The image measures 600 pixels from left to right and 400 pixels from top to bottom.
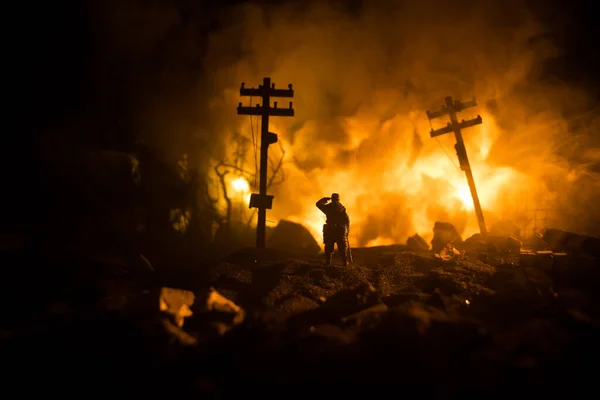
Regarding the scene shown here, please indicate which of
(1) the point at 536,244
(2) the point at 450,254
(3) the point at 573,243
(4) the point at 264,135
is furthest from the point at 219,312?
(1) the point at 536,244

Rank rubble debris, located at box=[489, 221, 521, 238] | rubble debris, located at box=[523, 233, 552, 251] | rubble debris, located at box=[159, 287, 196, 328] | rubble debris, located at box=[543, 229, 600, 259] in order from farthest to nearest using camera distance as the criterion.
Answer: rubble debris, located at box=[489, 221, 521, 238] < rubble debris, located at box=[523, 233, 552, 251] < rubble debris, located at box=[543, 229, 600, 259] < rubble debris, located at box=[159, 287, 196, 328]

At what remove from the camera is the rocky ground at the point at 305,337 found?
4320mm

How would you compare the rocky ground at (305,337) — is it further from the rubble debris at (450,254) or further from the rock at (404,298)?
the rubble debris at (450,254)

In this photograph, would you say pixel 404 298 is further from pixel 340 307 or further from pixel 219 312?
pixel 219 312

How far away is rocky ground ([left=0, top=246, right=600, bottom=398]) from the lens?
432 cm

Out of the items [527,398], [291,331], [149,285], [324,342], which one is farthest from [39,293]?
[527,398]

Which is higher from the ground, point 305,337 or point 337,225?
point 337,225

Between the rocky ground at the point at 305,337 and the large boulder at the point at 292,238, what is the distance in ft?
31.4

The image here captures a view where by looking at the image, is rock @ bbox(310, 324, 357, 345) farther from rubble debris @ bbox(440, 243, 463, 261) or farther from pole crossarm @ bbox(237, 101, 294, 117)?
pole crossarm @ bbox(237, 101, 294, 117)

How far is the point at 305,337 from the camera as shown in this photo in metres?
5.18

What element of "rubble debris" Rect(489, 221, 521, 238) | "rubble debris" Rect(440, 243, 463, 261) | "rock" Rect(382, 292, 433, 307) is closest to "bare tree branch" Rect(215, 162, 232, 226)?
"rubble debris" Rect(440, 243, 463, 261)

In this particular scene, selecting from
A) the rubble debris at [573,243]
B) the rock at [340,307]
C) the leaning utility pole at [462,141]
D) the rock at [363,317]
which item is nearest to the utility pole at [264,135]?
the rock at [340,307]

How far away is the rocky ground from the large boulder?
956 cm

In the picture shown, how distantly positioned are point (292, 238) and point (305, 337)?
1283 centimetres
